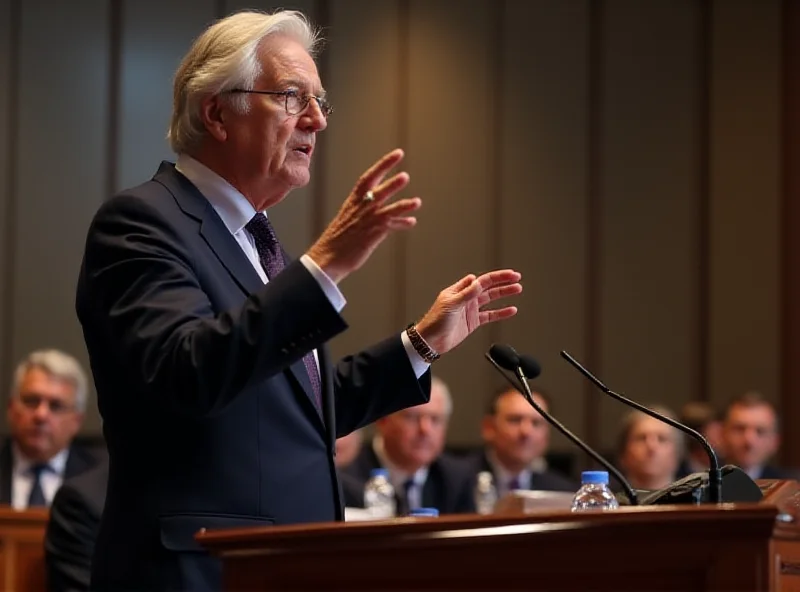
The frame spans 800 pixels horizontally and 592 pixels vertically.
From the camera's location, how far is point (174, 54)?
821 cm

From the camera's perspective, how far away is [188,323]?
210 cm

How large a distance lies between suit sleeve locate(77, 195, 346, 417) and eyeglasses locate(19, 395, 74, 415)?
3994 mm

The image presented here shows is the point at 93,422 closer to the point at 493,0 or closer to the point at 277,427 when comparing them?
the point at 493,0

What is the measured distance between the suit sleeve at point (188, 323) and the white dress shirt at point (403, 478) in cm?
410

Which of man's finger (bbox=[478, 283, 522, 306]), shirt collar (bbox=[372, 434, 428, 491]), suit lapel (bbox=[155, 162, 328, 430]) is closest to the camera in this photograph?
suit lapel (bbox=[155, 162, 328, 430])

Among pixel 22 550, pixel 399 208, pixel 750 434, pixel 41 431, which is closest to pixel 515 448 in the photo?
pixel 750 434

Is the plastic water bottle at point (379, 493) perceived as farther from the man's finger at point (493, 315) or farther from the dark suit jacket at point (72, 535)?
the man's finger at point (493, 315)

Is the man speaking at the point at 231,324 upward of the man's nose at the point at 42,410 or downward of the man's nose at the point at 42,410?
upward

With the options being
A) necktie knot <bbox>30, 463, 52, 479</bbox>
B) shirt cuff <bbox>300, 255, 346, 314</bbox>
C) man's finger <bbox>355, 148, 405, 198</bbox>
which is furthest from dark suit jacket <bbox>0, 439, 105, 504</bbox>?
man's finger <bbox>355, 148, 405, 198</bbox>

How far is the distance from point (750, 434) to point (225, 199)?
18.8ft

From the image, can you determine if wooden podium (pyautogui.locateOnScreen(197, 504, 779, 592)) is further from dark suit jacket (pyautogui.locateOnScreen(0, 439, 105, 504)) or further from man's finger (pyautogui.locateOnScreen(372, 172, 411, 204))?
dark suit jacket (pyautogui.locateOnScreen(0, 439, 105, 504))

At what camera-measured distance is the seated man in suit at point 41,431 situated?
19.8 ft

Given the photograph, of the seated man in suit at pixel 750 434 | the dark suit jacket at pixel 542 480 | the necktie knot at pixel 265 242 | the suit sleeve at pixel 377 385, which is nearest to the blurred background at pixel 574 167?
the seated man in suit at pixel 750 434

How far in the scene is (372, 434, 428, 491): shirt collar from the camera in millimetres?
6473
